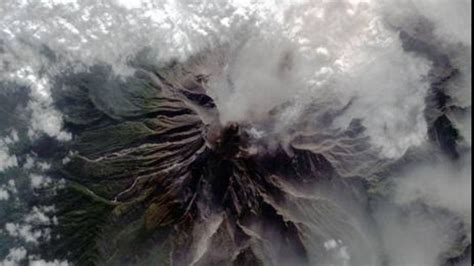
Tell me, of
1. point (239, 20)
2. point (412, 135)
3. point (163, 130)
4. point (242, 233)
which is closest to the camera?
point (239, 20)

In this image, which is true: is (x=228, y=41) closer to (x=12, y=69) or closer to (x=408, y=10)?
(x=408, y=10)

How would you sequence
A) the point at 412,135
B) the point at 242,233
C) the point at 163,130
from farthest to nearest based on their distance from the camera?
the point at 163,130
the point at 242,233
the point at 412,135

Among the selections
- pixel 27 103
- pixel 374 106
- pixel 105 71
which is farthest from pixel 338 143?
pixel 27 103

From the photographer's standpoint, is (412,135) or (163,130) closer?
(412,135)

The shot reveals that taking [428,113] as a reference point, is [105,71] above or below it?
above

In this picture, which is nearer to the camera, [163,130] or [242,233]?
[242,233]

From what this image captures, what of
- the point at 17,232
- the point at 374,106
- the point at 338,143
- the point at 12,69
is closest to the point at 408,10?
the point at 374,106

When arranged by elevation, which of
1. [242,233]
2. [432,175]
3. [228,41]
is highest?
[228,41]

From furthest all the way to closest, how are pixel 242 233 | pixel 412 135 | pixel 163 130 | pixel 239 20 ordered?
pixel 163 130 < pixel 242 233 < pixel 412 135 < pixel 239 20

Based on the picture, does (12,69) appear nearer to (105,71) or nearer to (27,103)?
(27,103)
